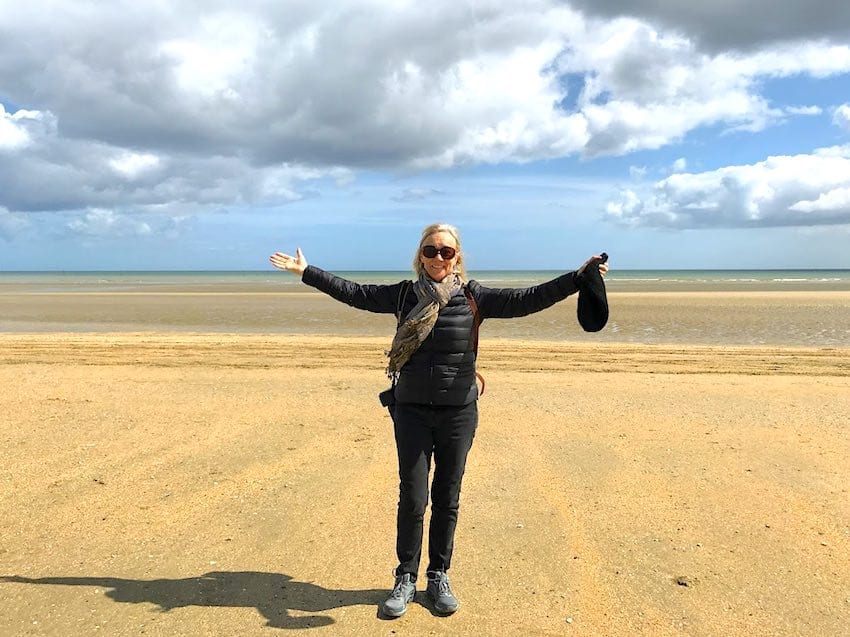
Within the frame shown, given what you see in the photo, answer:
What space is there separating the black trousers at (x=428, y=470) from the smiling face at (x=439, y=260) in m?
0.80

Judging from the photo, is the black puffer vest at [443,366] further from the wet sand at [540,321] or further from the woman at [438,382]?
the wet sand at [540,321]

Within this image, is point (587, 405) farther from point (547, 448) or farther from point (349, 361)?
point (349, 361)

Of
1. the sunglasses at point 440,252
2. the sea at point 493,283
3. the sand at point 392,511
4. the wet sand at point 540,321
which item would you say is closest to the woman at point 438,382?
the sunglasses at point 440,252

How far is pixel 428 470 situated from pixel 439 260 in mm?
1268

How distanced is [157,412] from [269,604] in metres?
5.24

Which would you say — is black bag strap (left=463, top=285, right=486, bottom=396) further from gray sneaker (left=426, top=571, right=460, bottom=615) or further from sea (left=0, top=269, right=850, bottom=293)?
sea (left=0, top=269, right=850, bottom=293)

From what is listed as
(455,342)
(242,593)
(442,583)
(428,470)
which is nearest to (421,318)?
(455,342)

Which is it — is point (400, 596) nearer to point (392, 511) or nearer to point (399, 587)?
point (399, 587)

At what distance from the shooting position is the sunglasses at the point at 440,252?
3.79m

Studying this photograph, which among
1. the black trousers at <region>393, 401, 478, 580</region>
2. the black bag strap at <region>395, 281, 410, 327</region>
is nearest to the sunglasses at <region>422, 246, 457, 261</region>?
the black bag strap at <region>395, 281, 410, 327</region>

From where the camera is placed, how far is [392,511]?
17.2 ft

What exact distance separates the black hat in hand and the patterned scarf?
745mm

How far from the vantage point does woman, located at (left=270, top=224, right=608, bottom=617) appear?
145 inches

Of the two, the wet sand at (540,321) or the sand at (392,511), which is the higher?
the wet sand at (540,321)
